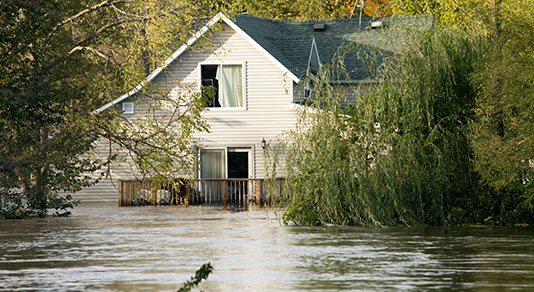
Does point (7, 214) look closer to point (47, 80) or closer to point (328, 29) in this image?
point (47, 80)

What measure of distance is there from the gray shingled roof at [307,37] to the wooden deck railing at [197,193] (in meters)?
5.79

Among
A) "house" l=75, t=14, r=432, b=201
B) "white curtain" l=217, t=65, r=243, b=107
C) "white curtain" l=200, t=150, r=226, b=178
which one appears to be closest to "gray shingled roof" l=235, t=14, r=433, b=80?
"house" l=75, t=14, r=432, b=201

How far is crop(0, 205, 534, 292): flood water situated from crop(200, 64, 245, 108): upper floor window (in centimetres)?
1319

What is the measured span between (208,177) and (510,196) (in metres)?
18.2

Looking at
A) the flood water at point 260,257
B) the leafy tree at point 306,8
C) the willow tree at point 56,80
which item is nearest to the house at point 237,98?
the willow tree at point 56,80

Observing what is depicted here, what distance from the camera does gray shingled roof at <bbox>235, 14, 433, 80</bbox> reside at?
44.1 metres

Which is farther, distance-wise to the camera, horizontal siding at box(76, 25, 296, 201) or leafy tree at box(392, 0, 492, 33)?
horizontal siding at box(76, 25, 296, 201)

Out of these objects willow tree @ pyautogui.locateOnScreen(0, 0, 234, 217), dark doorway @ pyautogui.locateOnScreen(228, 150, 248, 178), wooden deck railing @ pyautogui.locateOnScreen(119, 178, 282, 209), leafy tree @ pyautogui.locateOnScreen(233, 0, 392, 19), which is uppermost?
leafy tree @ pyautogui.locateOnScreen(233, 0, 392, 19)

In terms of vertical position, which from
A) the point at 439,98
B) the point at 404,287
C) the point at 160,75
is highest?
the point at 160,75

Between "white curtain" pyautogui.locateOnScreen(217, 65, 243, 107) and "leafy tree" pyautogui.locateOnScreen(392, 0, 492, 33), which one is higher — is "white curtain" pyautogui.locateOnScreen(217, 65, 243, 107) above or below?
below

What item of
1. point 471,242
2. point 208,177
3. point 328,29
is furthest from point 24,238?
point 328,29

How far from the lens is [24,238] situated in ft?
82.6

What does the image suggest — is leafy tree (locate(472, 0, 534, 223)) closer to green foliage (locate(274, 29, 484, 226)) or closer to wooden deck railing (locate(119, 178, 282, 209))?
green foliage (locate(274, 29, 484, 226))

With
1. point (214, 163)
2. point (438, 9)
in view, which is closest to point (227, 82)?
point (214, 163)
